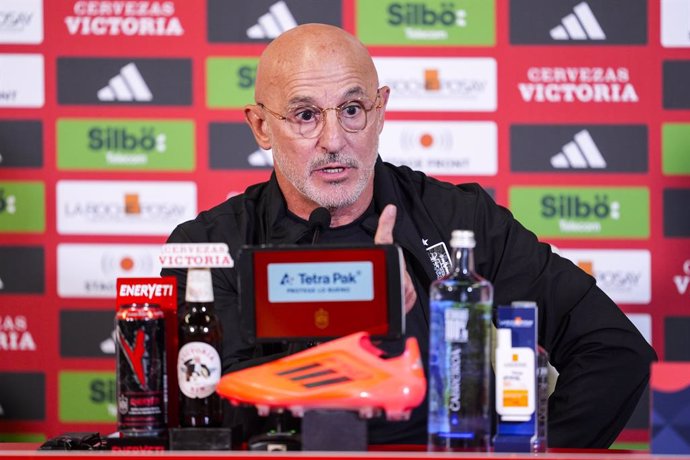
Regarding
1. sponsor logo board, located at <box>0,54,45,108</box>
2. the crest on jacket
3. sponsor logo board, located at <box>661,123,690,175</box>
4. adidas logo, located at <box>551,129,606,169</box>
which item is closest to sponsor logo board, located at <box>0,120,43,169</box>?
sponsor logo board, located at <box>0,54,45,108</box>

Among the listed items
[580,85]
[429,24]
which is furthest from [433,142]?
[580,85]

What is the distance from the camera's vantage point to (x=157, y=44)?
3.52 m

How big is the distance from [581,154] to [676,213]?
0.36m

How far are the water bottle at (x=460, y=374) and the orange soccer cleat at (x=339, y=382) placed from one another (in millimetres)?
49

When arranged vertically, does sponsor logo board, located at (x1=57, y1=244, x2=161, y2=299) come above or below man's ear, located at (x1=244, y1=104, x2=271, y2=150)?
below

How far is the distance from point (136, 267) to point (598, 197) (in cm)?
153

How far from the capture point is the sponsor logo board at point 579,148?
3.46m

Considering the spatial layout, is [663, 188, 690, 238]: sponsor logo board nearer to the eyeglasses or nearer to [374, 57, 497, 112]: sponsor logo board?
[374, 57, 497, 112]: sponsor logo board

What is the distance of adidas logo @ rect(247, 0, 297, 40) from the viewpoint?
3486mm

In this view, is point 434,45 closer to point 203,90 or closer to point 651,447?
point 203,90

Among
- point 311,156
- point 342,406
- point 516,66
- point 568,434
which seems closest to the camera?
point 342,406

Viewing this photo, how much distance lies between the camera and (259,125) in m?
2.36

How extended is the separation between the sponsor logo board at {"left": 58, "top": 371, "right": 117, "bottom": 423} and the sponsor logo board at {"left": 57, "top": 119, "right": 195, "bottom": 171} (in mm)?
699

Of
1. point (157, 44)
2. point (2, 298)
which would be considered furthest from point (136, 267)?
point (157, 44)
